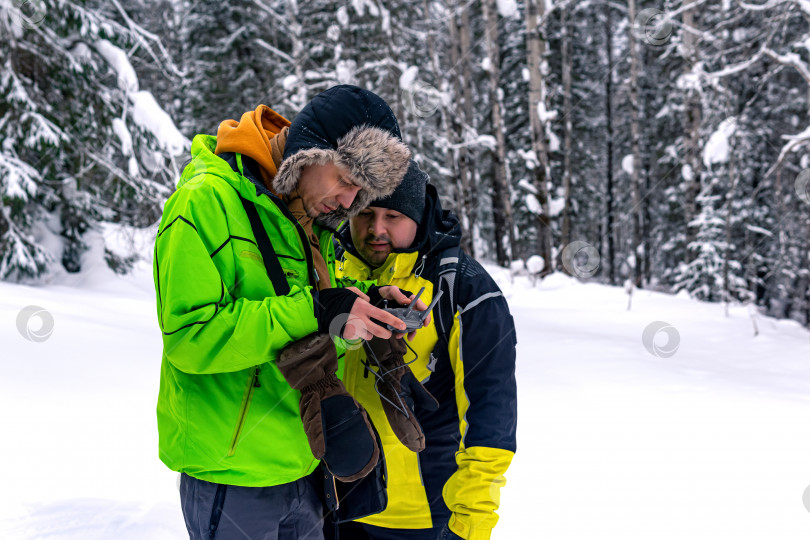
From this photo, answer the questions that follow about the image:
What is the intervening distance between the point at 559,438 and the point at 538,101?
31.4 feet

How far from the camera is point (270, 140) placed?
1998mm

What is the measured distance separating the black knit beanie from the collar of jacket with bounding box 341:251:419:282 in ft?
0.55

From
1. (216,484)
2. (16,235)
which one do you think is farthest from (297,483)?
(16,235)

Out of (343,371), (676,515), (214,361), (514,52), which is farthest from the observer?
(514,52)

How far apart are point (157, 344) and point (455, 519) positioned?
16.5 feet

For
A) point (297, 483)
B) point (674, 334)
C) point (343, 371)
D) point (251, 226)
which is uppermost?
point (251, 226)

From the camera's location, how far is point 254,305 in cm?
157

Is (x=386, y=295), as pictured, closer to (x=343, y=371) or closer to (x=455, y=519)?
(x=343, y=371)

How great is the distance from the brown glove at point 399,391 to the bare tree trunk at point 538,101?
11.3m

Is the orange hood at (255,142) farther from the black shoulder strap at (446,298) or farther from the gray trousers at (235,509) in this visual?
the gray trousers at (235,509)

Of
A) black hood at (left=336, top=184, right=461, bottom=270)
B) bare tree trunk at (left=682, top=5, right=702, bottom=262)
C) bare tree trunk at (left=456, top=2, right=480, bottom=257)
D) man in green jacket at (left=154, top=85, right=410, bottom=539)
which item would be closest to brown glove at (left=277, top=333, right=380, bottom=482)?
man in green jacket at (left=154, top=85, right=410, bottom=539)

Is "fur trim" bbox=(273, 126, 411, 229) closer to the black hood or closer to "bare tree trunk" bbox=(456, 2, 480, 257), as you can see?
the black hood

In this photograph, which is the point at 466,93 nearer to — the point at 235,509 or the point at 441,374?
the point at 441,374

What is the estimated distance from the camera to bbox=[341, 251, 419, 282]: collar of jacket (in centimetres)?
232
